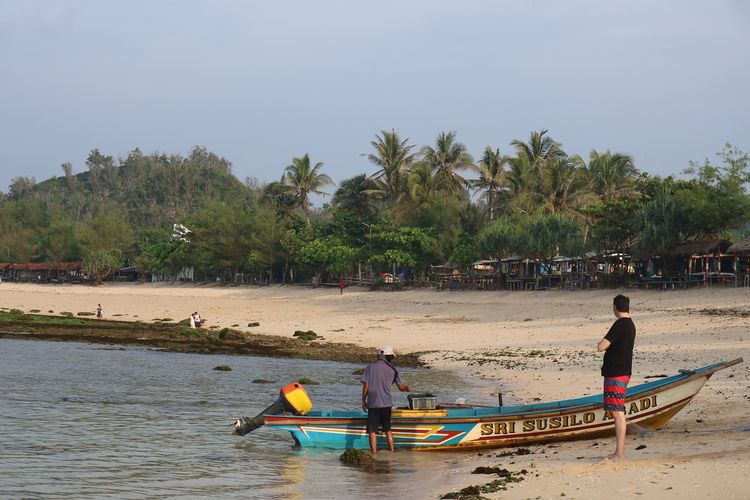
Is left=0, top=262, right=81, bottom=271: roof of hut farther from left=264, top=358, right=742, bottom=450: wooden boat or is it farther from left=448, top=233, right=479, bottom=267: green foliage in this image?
left=264, top=358, right=742, bottom=450: wooden boat

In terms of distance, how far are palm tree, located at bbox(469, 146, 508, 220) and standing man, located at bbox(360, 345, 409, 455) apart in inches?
2345

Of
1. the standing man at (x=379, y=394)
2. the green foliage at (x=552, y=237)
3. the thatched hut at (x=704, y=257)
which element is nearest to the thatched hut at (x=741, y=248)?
the thatched hut at (x=704, y=257)

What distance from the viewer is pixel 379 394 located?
521 inches

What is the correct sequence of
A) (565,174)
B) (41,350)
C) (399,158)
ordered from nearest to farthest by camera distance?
(41,350), (565,174), (399,158)

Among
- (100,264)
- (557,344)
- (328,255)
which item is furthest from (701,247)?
(100,264)

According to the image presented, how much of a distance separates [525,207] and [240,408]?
49.4 metres

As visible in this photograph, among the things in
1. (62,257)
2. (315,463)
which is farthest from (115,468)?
(62,257)

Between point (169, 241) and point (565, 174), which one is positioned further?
point (169, 241)

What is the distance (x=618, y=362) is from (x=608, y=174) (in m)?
59.7

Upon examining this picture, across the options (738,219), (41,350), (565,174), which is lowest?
(41,350)

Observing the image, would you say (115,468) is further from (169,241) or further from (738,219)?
(169,241)

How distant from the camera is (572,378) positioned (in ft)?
66.7

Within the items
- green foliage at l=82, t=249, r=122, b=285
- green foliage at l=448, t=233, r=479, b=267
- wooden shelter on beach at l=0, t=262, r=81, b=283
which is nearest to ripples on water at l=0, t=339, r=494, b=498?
green foliage at l=448, t=233, r=479, b=267

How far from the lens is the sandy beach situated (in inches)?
384
